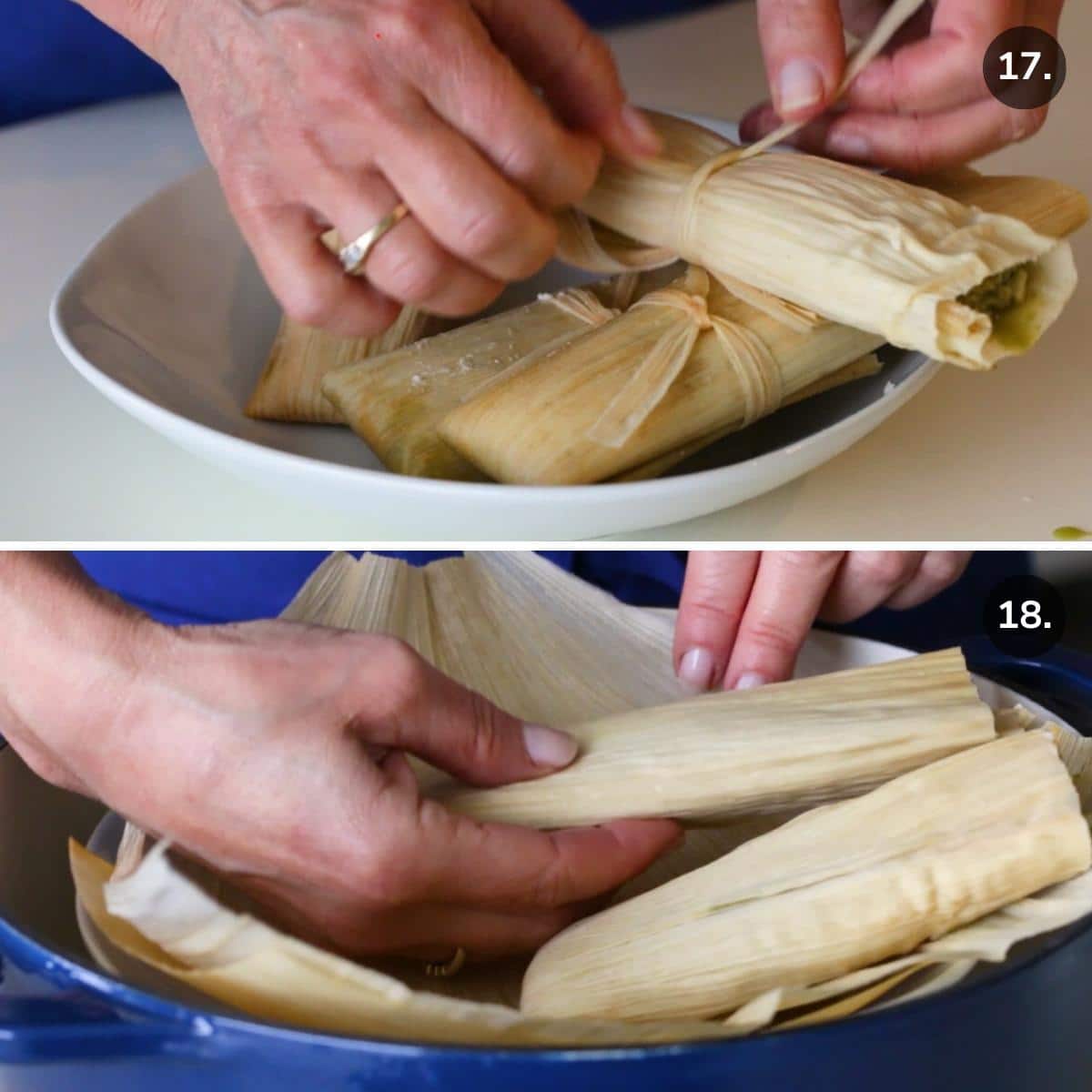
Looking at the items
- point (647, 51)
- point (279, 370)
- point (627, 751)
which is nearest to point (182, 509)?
point (279, 370)

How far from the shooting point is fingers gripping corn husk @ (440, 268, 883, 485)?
16.0 inches

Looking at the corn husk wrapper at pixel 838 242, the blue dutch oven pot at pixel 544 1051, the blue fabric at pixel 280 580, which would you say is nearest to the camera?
the blue dutch oven pot at pixel 544 1051

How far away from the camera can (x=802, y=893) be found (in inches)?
14.0

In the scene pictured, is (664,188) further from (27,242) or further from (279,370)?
(27,242)

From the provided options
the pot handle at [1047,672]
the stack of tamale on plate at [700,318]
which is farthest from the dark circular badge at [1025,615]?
the stack of tamale on plate at [700,318]

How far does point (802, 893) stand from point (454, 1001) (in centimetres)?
10

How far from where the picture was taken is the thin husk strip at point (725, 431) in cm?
43

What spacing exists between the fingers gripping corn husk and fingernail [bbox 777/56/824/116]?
0.06 metres

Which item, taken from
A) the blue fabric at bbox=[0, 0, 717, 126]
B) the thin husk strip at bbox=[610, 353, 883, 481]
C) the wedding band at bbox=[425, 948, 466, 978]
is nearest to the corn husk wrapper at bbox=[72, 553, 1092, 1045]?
the wedding band at bbox=[425, 948, 466, 978]

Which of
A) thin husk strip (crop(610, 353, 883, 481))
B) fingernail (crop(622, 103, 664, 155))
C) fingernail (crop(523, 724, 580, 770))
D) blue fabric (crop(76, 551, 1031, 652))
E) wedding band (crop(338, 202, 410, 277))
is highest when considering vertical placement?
fingernail (crop(622, 103, 664, 155))

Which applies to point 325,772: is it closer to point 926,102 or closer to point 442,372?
point 442,372

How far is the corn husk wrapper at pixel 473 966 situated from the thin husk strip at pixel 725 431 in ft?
0.37

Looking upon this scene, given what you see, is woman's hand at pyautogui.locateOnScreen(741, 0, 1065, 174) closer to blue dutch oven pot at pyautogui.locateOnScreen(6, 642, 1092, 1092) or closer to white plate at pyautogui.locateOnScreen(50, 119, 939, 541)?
white plate at pyautogui.locateOnScreen(50, 119, 939, 541)

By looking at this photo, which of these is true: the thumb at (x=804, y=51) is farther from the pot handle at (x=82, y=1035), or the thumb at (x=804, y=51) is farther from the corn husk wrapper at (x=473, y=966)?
the pot handle at (x=82, y=1035)
